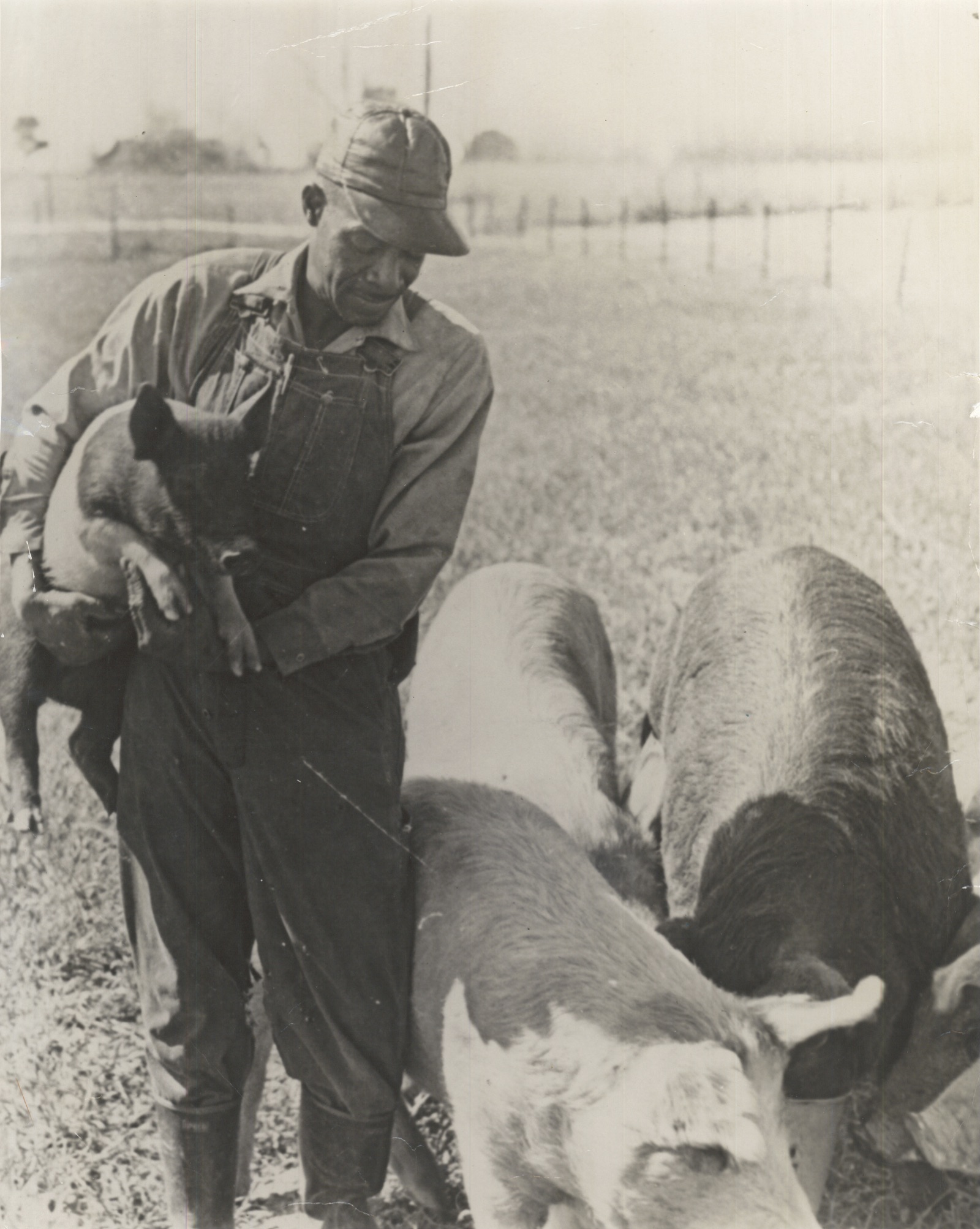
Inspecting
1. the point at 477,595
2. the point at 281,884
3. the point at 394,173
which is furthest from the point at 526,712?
the point at 394,173

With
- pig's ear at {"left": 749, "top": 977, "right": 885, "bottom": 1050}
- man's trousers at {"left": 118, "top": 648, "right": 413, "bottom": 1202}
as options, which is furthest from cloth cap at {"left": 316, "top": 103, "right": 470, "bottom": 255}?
pig's ear at {"left": 749, "top": 977, "right": 885, "bottom": 1050}

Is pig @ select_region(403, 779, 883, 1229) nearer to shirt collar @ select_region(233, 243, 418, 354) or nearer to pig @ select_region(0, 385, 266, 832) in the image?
pig @ select_region(0, 385, 266, 832)

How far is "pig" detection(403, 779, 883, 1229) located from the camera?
3.98m

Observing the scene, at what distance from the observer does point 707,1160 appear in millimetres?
3947

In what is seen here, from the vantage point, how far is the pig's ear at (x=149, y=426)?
4062 millimetres

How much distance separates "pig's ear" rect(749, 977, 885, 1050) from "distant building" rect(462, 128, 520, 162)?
101 inches

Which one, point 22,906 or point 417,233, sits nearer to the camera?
point 417,233

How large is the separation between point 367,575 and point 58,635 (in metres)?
0.93

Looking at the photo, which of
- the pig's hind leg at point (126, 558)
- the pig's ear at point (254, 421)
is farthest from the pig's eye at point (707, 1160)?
the pig's ear at point (254, 421)

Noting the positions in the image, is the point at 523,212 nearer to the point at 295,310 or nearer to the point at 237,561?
the point at 295,310

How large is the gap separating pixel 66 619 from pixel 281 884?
1.00m

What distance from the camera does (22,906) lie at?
444 centimetres

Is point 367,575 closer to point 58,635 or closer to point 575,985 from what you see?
point 58,635

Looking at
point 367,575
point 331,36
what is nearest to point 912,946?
point 367,575
